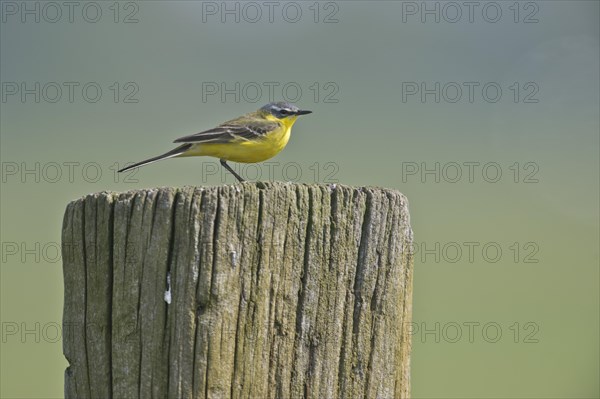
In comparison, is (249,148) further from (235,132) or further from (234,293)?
(234,293)

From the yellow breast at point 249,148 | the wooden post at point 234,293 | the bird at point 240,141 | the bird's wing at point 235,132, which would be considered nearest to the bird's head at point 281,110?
the bird at point 240,141

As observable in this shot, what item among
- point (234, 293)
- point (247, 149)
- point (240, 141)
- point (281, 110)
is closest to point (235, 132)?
point (240, 141)

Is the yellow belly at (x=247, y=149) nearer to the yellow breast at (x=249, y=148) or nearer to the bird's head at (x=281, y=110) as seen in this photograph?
the yellow breast at (x=249, y=148)

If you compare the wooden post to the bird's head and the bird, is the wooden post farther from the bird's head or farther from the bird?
the bird's head

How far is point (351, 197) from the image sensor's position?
3174 mm

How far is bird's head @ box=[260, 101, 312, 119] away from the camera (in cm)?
788

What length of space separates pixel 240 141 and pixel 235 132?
96 millimetres

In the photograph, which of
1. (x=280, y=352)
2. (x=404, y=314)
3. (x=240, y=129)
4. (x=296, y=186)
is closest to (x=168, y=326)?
(x=280, y=352)

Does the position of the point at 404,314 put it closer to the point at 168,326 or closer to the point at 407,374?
the point at 407,374

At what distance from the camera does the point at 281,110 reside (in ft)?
26.0

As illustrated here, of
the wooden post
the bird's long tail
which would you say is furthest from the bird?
the wooden post

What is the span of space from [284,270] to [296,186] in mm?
357

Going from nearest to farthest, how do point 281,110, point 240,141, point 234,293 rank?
point 234,293
point 240,141
point 281,110

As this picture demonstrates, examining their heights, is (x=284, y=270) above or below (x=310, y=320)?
above
